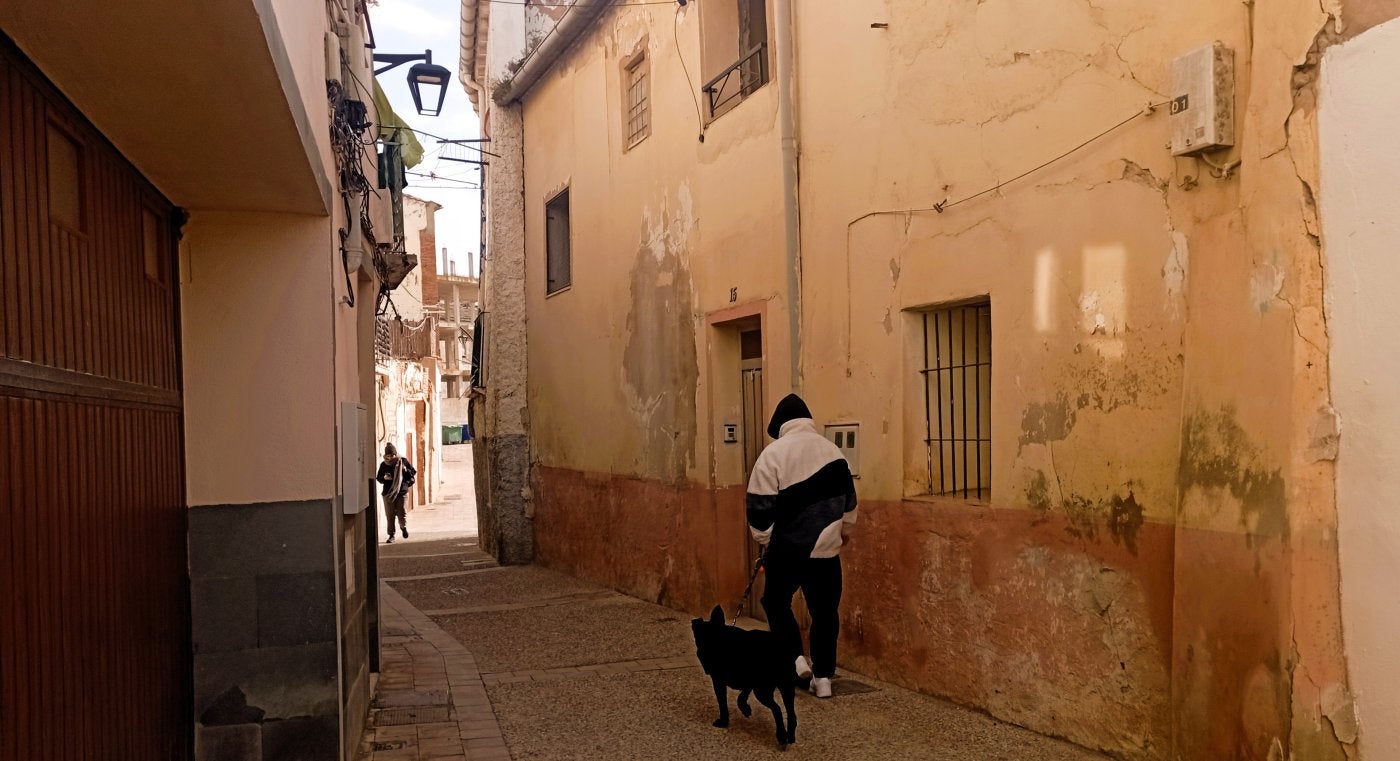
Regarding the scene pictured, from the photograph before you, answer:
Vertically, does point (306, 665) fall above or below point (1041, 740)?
above

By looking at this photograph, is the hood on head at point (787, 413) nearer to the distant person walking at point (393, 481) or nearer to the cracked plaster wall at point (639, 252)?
the cracked plaster wall at point (639, 252)

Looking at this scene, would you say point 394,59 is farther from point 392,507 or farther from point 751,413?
point 392,507

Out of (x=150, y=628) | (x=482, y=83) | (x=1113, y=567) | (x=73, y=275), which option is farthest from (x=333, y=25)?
(x=482, y=83)

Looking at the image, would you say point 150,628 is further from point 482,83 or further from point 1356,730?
point 482,83

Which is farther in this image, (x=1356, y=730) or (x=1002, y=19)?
(x=1002, y=19)

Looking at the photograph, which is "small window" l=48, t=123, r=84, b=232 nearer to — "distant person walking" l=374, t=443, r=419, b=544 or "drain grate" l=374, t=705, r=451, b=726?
"drain grate" l=374, t=705, r=451, b=726

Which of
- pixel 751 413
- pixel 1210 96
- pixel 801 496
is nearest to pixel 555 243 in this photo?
pixel 751 413

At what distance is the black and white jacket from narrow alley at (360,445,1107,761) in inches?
37.2

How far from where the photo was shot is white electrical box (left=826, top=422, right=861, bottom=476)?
7.21 meters

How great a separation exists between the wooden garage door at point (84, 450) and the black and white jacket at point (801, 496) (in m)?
3.06

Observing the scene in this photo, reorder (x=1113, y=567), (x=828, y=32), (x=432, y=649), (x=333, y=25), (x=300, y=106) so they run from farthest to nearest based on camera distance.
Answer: (x=432, y=649) → (x=828, y=32) → (x=333, y=25) → (x=1113, y=567) → (x=300, y=106)

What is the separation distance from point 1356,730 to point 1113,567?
4.71 ft

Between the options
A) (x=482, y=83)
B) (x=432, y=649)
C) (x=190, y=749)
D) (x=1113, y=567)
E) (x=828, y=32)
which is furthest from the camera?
(x=482, y=83)

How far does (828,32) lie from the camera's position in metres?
7.56
